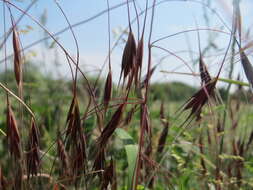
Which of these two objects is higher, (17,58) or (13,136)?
(17,58)

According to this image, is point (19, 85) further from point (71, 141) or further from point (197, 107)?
point (197, 107)

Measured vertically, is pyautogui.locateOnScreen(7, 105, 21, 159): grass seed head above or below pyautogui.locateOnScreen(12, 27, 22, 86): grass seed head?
below

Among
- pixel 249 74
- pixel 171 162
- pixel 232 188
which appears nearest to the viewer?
pixel 249 74

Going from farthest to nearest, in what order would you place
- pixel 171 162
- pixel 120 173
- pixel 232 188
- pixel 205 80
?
pixel 171 162 < pixel 120 173 < pixel 232 188 < pixel 205 80

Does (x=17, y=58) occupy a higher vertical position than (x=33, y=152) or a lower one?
higher

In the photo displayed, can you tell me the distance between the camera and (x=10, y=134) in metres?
0.52

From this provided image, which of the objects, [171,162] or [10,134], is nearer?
[10,134]

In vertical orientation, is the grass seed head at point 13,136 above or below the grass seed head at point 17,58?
below

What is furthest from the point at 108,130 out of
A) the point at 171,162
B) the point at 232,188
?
the point at 171,162

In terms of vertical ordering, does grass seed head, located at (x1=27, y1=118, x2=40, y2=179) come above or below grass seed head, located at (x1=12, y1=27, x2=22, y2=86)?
below

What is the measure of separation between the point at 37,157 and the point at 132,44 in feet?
0.84

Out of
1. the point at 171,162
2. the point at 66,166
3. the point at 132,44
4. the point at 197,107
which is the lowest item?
the point at 171,162

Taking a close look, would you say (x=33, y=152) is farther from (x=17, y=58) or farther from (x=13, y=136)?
(x=17, y=58)

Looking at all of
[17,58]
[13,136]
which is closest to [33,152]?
[13,136]
